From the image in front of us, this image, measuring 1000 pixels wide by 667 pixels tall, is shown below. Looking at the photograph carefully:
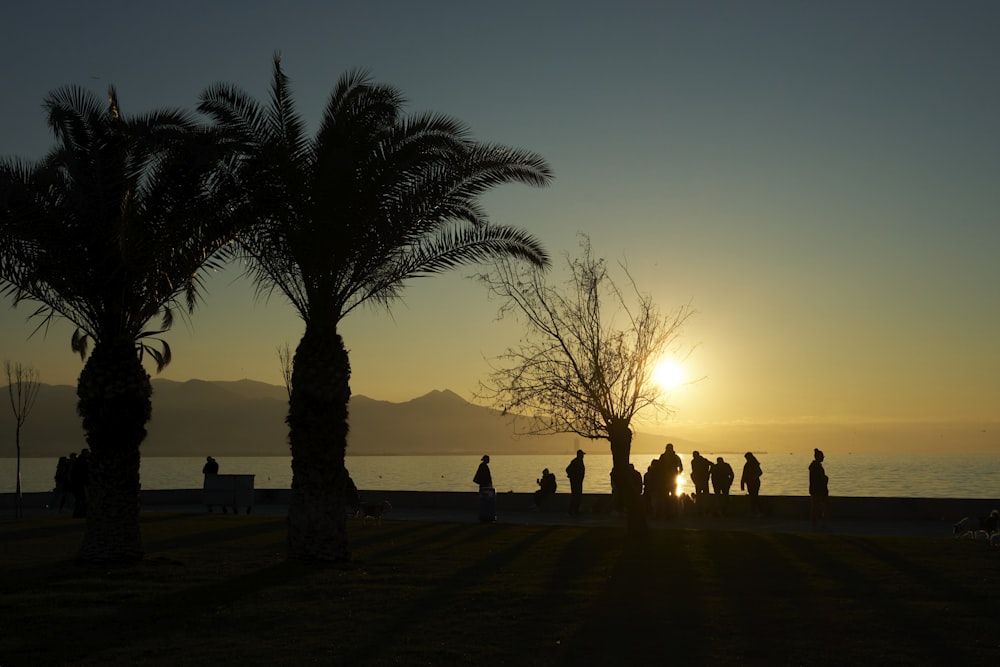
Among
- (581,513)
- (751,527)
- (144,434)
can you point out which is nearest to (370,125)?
(144,434)

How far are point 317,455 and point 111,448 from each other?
3.23 meters

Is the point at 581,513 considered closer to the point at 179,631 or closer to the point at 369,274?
the point at 369,274

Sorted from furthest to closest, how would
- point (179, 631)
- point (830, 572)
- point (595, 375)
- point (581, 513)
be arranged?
point (581, 513) < point (595, 375) < point (830, 572) < point (179, 631)

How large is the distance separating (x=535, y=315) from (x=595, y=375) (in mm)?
2621

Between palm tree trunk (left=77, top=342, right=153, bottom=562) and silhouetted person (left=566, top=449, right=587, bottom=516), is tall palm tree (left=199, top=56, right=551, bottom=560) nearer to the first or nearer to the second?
palm tree trunk (left=77, top=342, right=153, bottom=562)

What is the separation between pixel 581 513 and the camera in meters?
29.6

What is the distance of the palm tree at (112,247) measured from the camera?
16.0m

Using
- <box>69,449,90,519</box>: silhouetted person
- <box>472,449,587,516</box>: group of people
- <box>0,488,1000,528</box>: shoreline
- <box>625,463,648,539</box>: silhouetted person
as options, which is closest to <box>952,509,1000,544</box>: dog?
<box>0,488,1000,528</box>: shoreline

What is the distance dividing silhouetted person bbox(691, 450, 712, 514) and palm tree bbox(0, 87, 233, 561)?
16.0 m

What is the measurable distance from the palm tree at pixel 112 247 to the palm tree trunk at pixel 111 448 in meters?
0.02

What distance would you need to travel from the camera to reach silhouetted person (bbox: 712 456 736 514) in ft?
90.9

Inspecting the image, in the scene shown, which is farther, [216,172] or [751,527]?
[751,527]

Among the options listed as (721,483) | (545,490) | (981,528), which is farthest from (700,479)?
(981,528)

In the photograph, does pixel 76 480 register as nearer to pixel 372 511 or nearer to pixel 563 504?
pixel 372 511
